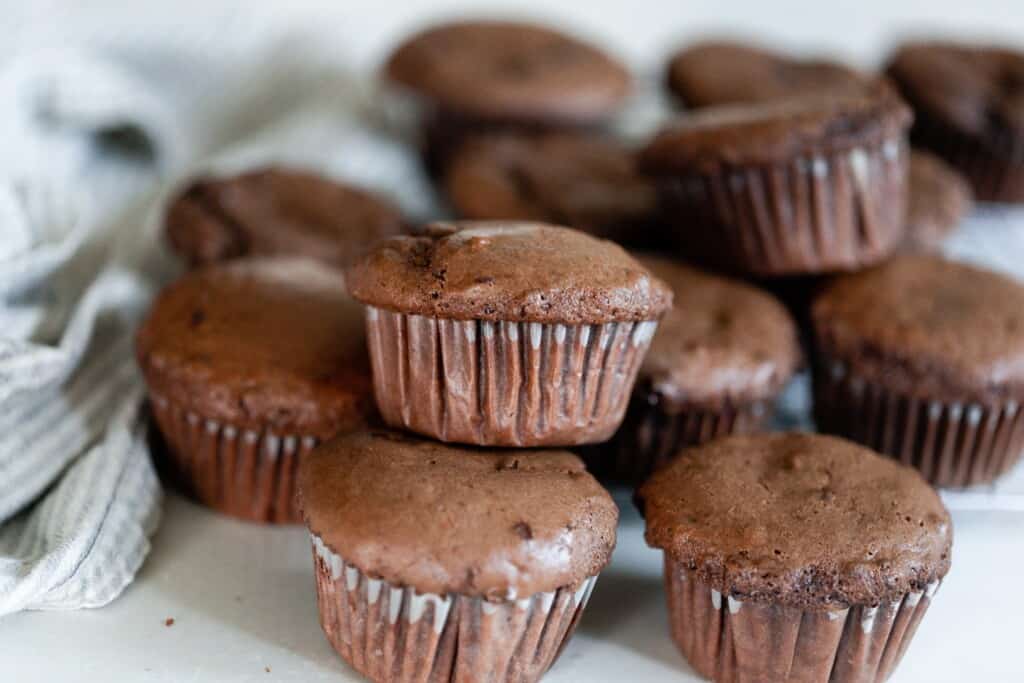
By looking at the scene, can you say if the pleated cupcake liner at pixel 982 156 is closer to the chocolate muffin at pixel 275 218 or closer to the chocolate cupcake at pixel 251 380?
the chocolate muffin at pixel 275 218

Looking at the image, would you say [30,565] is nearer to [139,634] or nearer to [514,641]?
[139,634]

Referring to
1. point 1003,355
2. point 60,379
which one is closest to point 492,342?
point 60,379

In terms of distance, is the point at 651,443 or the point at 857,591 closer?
the point at 857,591

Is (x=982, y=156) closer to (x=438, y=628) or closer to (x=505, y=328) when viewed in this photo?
(x=505, y=328)

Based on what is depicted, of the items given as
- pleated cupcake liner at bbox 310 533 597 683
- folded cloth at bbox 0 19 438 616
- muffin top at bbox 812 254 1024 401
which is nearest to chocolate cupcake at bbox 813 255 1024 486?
muffin top at bbox 812 254 1024 401

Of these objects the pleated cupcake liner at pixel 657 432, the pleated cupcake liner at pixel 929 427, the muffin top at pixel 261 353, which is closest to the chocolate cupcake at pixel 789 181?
the pleated cupcake liner at pixel 929 427

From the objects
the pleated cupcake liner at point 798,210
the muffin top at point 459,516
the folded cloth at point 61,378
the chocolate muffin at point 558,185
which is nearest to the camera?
the muffin top at point 459,516
